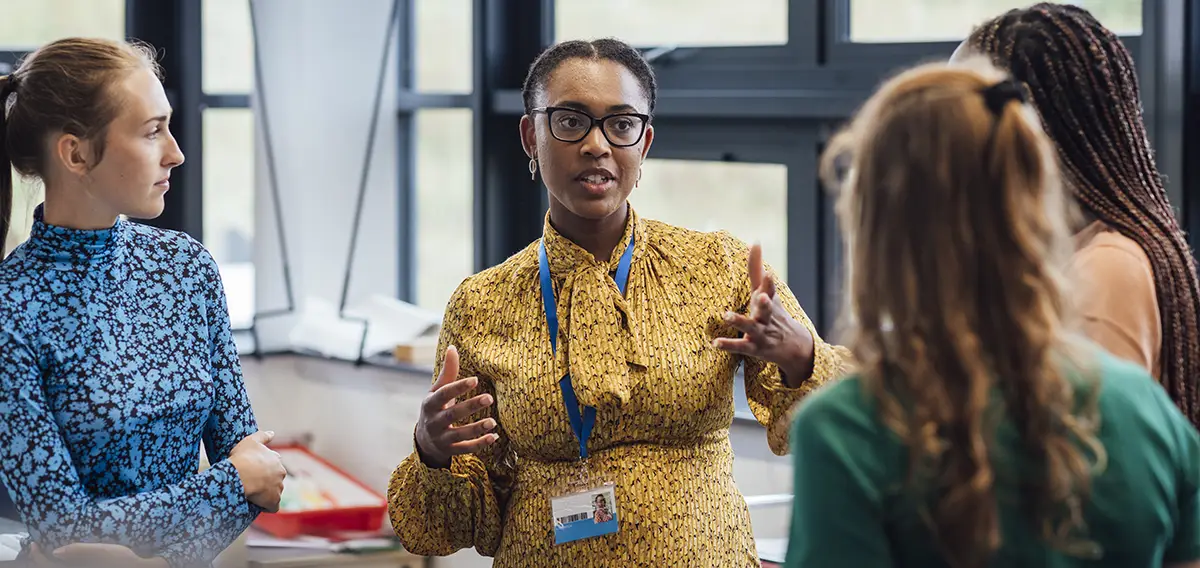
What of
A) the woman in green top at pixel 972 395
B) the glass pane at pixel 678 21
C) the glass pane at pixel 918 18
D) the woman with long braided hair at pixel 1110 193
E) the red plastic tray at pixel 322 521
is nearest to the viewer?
the woman in green top at pixel 972 395

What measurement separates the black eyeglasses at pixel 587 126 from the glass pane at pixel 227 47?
9.19 feet

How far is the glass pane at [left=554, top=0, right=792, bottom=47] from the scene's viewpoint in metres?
3.47

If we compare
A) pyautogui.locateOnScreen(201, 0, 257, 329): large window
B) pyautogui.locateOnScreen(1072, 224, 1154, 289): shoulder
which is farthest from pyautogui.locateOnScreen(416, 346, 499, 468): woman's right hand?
pyautogui.locateOnScreen(201, 0, 257, 329): large window

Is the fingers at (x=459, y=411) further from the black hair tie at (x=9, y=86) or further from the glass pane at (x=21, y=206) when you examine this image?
the black hair tie at (x=9, y=86)

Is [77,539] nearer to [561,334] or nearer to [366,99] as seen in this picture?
[561,334]

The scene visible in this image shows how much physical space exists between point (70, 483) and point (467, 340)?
56 cm

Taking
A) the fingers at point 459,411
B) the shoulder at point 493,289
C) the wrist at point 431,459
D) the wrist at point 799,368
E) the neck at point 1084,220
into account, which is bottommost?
the wrist at point 431,459

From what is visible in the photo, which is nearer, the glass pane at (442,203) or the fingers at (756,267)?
the fingers at (756,267)

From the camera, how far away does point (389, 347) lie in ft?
13.7

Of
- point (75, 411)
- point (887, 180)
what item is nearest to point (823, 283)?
point (75, 411)

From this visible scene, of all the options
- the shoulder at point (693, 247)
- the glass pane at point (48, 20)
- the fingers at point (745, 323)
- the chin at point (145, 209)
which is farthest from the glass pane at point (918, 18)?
the glass pane at point (48, 20)

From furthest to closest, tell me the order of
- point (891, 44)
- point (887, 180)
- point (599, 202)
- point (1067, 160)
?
point (891, 44) → point (599, 202) → point (1067, 160) → point (887, 180)

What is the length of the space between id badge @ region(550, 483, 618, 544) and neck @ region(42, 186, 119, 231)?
762 mm

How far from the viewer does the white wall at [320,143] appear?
4293mm
